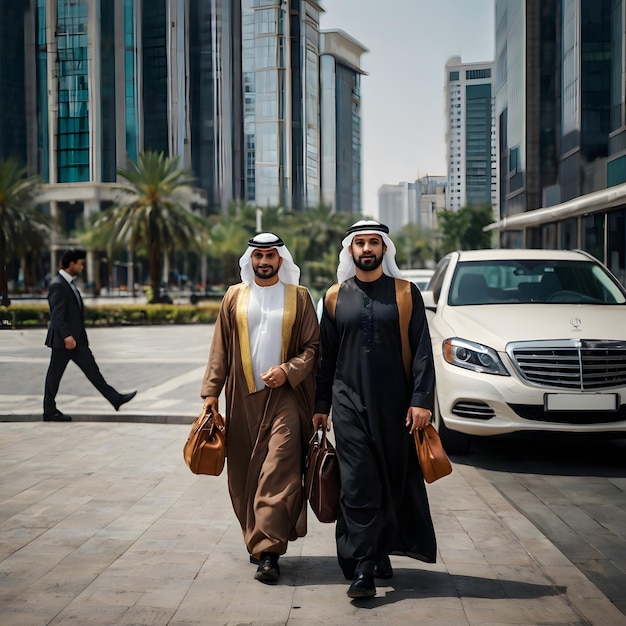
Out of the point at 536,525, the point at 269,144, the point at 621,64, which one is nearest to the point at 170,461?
the point at 536,525

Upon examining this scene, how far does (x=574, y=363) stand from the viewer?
6.81m

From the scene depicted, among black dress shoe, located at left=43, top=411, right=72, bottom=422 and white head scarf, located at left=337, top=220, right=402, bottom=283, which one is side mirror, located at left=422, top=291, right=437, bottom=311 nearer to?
white head scarf, located at left=337, top=220, right=402, bottom=283

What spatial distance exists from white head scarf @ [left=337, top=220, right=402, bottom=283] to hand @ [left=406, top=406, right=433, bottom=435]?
677mm

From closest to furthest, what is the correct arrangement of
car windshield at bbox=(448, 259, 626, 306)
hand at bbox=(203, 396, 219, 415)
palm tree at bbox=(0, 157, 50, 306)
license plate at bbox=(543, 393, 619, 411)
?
hand at bbox=(203, 396, 219, 415)
license plate at bbox=(543, 393, 619, 411)
car windshield at bbox=(448, 259, 626, 306)
palm tree at bbox=(0, 157, 50, 306)

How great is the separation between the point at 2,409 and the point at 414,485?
7.28m

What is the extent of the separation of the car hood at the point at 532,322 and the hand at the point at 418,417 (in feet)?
9.98

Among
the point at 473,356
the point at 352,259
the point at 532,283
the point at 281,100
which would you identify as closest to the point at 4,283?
the point at 281,100

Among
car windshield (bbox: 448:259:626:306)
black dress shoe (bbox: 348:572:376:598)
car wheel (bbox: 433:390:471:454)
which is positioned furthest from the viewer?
car windshield (bbox: 448:259:626:306)

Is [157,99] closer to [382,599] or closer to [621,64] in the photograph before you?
[621,64]

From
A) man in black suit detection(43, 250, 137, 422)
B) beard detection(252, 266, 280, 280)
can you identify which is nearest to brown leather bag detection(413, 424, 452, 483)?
beard detection(252, 266, 280, 280)

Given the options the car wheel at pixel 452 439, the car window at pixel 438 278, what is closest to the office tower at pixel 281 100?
the car window at pixel 438 278

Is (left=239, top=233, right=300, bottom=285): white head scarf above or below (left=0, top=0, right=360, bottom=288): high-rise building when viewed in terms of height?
below

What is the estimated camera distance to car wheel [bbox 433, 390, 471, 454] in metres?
7.49

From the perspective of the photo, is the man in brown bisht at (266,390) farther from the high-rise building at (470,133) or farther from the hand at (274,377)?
the high-rise building at (470,133)
